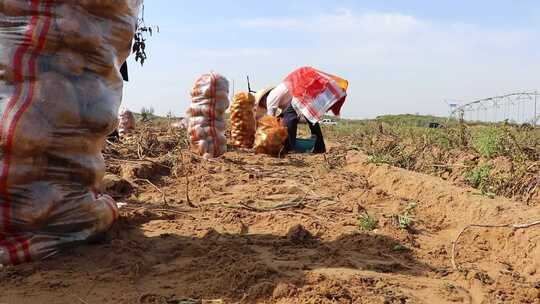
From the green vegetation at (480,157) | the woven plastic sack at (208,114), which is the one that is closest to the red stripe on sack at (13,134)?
the green vegetation at (480,157)

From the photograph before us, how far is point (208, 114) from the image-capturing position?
6387mm

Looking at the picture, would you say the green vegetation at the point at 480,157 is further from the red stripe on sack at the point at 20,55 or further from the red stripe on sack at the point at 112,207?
the red stripe on sack at the point at 20,55

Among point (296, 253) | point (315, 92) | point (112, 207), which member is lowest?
point (296, 253)

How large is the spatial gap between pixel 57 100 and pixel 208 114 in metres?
3.95

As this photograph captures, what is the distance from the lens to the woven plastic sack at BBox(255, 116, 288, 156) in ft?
24.9

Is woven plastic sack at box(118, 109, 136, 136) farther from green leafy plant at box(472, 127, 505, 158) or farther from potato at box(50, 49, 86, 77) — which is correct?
potato at box(50, 49, 86, 77)

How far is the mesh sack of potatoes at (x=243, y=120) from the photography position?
8242mm

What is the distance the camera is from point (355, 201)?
13.8ft

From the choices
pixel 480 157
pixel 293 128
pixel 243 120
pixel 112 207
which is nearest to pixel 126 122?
pixel 243 120

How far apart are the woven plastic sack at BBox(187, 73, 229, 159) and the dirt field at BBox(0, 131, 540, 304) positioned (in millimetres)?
1906

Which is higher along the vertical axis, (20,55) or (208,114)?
(20,55)

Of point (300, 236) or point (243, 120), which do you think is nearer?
point (300, 236)

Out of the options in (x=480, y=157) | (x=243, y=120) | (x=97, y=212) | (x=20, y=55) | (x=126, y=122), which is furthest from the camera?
(x=126, y=122)

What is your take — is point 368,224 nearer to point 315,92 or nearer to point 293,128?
point 315,92
